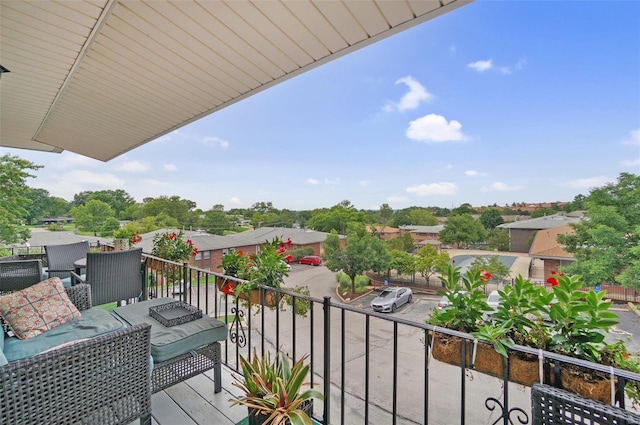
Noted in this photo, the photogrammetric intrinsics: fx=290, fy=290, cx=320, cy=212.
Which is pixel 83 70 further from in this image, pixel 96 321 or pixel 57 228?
pixel 57 228

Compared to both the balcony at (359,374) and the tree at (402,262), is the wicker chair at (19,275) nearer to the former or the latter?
the balcony at (359,374)

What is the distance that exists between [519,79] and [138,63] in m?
25.1

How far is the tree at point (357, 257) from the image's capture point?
2008cm

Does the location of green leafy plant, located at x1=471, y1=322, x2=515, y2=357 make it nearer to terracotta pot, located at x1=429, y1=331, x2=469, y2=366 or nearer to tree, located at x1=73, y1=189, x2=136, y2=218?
terracotta pot, located at x1=429, y1=331, x2=469, y2=366

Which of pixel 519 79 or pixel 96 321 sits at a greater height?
pixel 519 79

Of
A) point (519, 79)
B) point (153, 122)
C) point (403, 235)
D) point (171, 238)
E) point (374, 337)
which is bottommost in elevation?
point (374, 337)

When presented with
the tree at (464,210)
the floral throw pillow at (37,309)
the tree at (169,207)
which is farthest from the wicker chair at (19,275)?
the tree at (169,207)

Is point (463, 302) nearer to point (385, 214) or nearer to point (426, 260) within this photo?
point (426, 260)

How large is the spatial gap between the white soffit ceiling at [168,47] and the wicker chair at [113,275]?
5.43 ft

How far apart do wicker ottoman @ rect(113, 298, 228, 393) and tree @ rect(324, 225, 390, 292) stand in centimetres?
1820

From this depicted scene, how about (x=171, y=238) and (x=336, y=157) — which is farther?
(x=336, y=157)

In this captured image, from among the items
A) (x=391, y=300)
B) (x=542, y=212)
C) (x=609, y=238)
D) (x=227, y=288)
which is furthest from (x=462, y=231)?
(x=227, y=288)

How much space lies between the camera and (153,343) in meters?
1.60

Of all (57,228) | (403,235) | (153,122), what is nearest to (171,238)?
(153,122)
